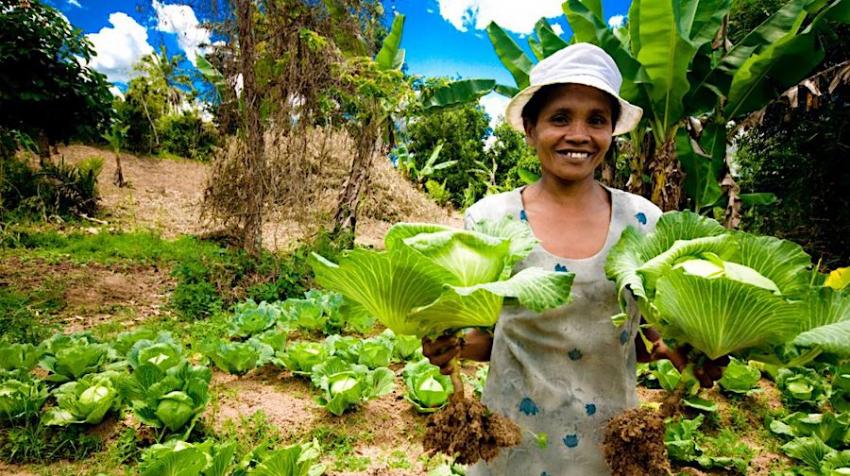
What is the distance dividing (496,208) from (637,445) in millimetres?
734

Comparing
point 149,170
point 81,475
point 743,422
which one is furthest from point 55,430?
point 149,170

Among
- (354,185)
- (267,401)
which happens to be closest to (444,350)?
(267,401)

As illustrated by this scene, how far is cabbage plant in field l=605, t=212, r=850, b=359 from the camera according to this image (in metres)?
1.09

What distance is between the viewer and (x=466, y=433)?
1274 millimetres

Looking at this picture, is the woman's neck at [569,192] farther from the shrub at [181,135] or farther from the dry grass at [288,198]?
the shrub at [181,135]

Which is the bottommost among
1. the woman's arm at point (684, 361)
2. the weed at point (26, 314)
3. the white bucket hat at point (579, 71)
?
the weed at point (26, 314)

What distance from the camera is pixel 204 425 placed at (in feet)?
10.4

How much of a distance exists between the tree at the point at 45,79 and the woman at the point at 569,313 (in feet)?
21.5

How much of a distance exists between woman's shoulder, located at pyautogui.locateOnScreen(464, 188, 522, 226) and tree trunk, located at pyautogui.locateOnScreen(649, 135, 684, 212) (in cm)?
402

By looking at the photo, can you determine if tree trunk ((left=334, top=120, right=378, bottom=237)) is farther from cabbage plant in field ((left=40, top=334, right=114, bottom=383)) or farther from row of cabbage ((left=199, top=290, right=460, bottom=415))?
cabbage plant in field ((left=40, top=334, right=114, bottom=383))

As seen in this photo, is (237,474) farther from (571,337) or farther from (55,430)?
(571,337)

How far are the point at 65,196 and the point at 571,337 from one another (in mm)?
12518

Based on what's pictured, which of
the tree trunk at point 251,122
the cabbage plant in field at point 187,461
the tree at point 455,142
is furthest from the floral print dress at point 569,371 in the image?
the tree at point 455,142

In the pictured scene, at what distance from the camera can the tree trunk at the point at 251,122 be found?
21.6 ft
